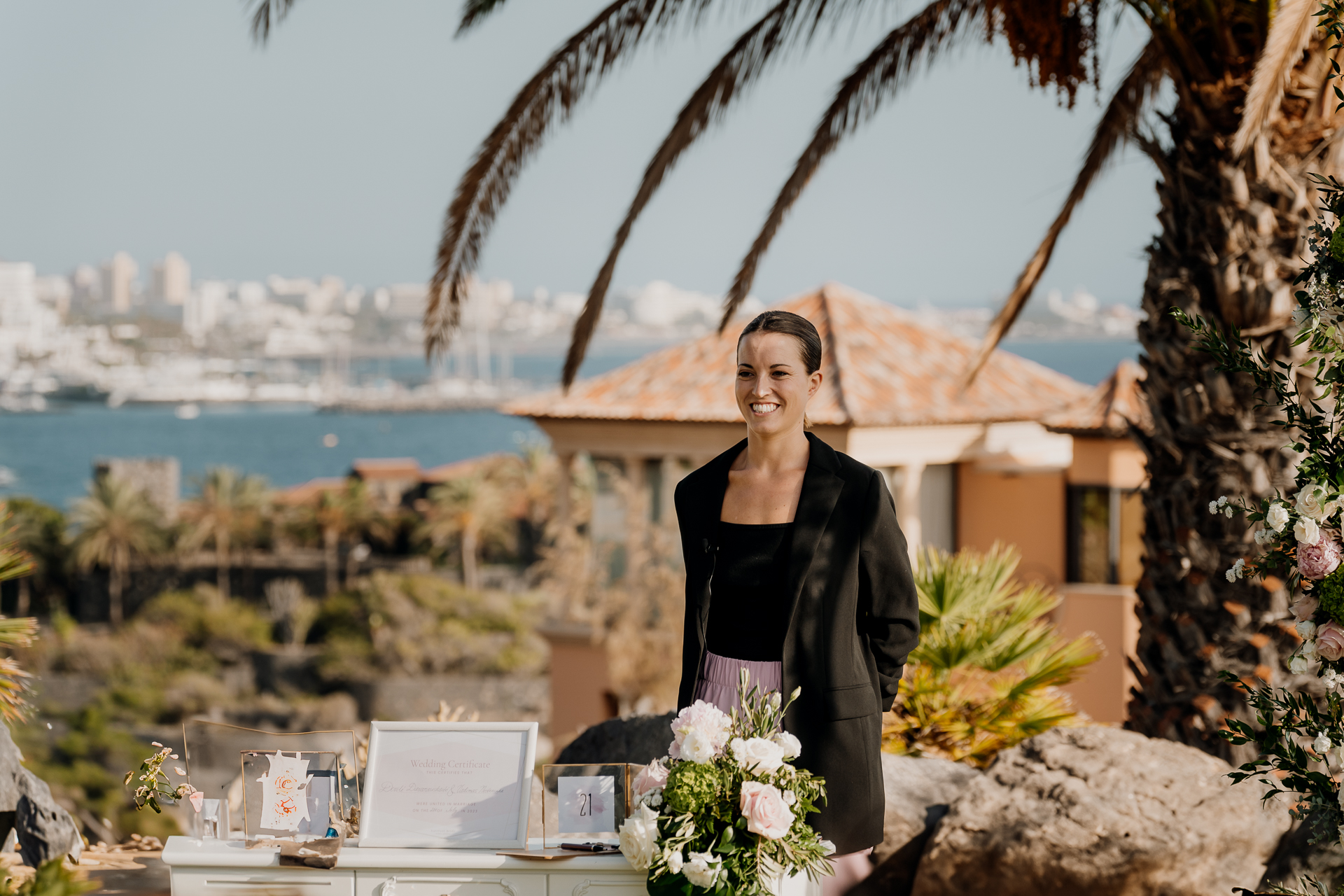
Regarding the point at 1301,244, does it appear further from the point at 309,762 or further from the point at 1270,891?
the point at 309,762

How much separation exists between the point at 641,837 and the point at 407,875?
0.82 meters

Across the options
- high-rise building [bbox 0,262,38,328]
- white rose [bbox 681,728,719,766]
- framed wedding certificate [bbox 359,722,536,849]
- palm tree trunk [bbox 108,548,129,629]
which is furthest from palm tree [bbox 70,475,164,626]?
high-rise building [bbox 0,262,38,328]

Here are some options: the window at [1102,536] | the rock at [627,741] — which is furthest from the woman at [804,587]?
the window at [1102,536]

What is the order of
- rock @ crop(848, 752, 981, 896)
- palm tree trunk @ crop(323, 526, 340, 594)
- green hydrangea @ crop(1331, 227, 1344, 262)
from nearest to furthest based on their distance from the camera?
green hydrangea @ crop(1331, 227, 1344, 262) < rock @ crop(848, 752, 981, 896) < palm tree trunk @ crop(323, 526, 340, 594)

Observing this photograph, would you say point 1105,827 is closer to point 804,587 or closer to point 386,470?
point 804,587

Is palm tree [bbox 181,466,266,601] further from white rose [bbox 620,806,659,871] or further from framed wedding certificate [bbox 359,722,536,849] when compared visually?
white rose [bbox 620,806,659,871]

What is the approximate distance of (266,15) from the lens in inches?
257

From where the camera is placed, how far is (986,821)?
498 centimetres

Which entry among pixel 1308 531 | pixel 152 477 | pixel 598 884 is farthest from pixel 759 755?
pixel 152 477

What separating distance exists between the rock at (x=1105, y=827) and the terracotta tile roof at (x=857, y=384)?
28.9 ft

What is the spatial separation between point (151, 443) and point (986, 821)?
181272 millimetres

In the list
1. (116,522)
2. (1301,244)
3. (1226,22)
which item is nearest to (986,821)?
(1301,244)

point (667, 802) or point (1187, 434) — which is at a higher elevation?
point (1187, 434)

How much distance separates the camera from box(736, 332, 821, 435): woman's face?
3.34 meters
